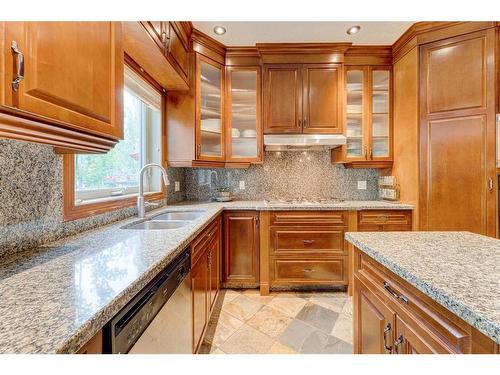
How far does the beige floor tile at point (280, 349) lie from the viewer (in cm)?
153

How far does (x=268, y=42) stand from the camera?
240cm

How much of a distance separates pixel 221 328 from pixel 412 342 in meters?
1.39

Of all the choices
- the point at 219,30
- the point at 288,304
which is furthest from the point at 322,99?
the point at 288,304

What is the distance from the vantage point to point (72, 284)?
0.65m

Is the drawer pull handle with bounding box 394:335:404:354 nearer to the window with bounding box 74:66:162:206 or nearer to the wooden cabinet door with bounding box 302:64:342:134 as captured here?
the window with bounding box 74:66:162:206

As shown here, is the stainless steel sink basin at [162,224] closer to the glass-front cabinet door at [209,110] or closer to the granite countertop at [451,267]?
the glass-front cabinet door at [209,110]

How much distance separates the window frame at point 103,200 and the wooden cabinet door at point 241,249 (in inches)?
30.5

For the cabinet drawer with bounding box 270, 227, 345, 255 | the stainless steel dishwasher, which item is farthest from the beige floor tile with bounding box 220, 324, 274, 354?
the cabinet drawer with bounding box 270, 227, 345, 255

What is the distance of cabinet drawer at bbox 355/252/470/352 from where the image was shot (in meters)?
0.61

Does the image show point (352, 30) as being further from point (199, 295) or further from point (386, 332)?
point (199, 295)

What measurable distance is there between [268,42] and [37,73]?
2288 millimetres

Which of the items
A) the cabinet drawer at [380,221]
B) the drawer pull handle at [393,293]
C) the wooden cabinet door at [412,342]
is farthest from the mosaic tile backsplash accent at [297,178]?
the wooden cabinet door at [412,342]

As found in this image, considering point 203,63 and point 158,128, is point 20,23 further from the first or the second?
point 203,63
